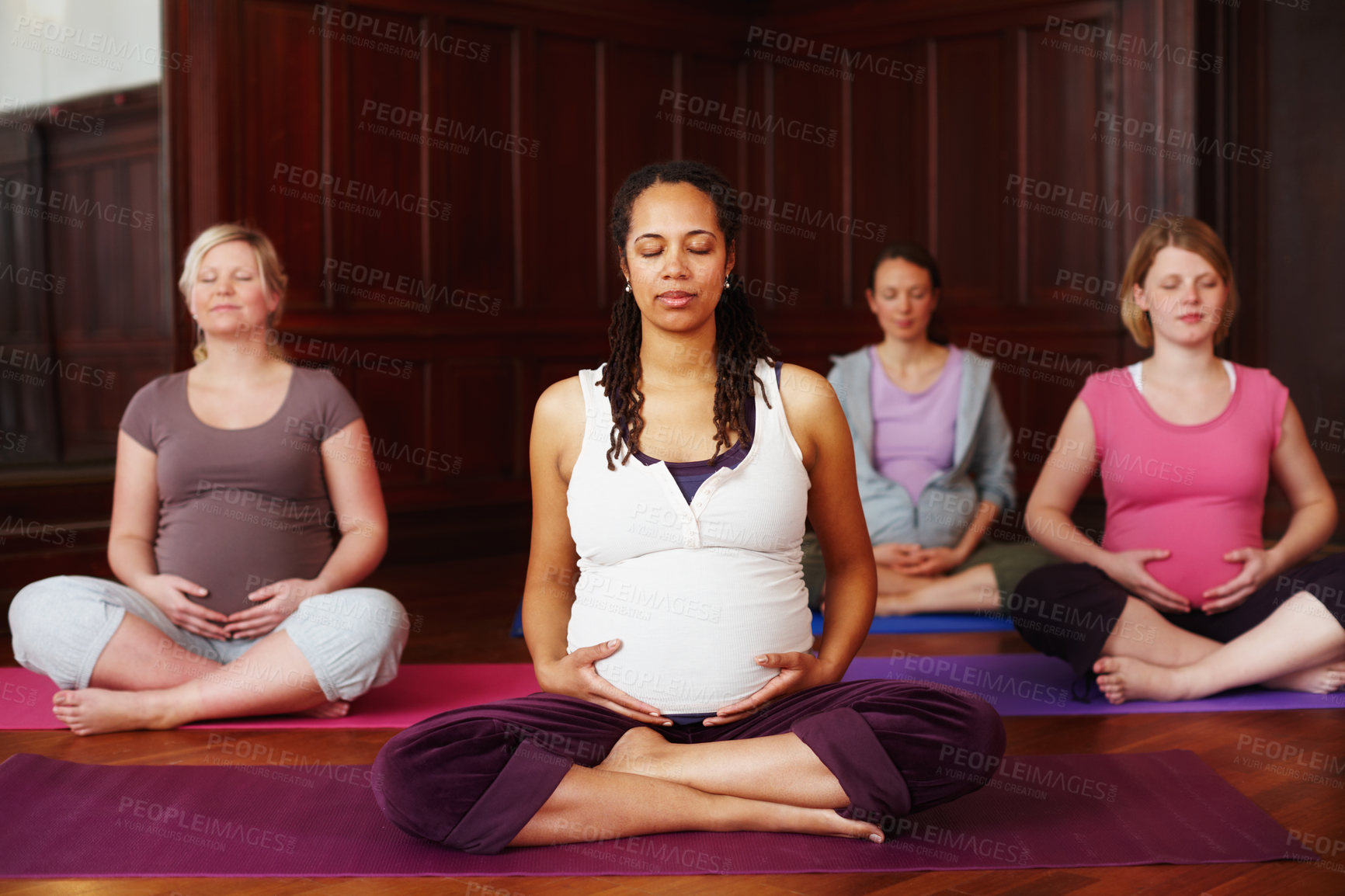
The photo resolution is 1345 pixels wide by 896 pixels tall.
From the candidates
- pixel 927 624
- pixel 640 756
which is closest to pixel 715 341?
pixel 640 756

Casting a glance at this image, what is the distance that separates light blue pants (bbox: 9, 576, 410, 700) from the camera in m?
2.46

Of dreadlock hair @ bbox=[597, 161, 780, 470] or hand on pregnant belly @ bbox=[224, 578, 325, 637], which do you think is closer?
dreadlock hair @ bbox=[597, 161, 780, 470]

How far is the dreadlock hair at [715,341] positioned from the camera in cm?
190

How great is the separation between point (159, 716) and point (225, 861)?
772mm

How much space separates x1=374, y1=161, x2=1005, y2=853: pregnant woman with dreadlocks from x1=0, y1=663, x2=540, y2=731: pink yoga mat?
57 centimetres

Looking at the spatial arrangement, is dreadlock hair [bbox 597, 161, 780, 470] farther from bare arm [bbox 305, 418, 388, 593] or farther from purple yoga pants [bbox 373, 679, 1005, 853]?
bare arm [bbox 305, 418, 388, 593]

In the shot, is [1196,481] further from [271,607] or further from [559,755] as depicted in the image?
[271,607]

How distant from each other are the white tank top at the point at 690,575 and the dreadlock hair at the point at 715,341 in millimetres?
46

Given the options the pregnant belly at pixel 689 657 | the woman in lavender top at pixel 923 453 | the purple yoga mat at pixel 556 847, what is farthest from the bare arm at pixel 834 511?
the woman in lavender top at pixel 923 453

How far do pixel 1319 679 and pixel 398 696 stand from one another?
1.87m

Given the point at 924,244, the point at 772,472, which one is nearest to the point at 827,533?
the point at 772,472

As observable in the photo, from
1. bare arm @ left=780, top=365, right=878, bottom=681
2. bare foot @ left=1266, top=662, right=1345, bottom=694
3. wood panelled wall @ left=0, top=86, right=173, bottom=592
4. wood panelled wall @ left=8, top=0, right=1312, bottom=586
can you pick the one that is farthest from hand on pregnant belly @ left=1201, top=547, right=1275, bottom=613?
wood panelled wall @ left=0, top=86, right=173, bottom=592

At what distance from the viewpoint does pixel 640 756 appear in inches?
71.7

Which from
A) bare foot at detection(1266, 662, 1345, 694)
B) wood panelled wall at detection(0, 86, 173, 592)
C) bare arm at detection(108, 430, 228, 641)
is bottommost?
bare foot at detection(1266, 662, 1345, 694)
